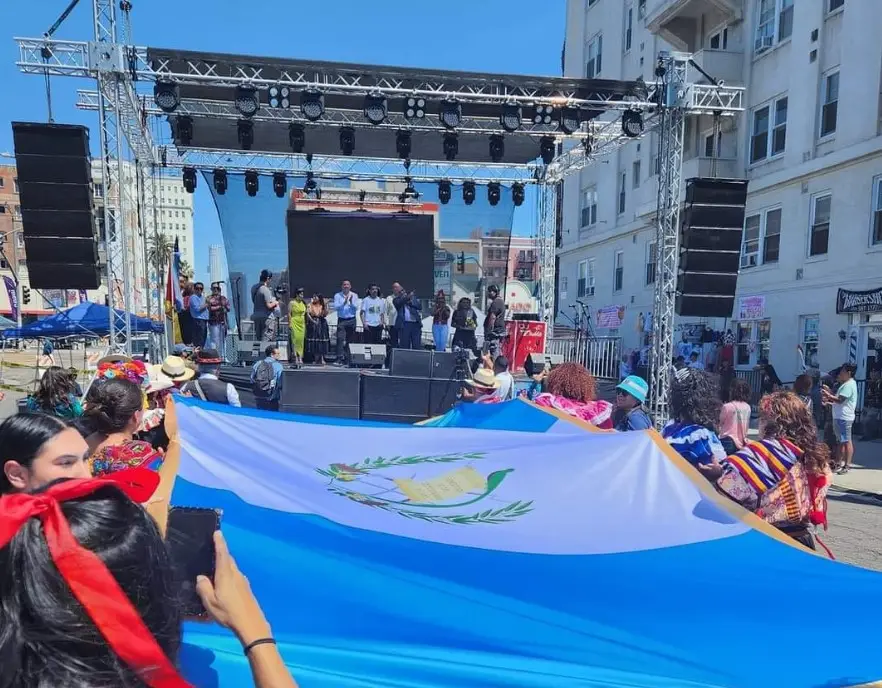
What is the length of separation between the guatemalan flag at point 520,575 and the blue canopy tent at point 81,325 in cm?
1026

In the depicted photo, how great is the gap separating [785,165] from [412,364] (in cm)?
1431

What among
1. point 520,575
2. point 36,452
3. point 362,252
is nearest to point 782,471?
point 520,575

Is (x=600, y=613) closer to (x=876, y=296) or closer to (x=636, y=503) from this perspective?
(x=636, y=503)

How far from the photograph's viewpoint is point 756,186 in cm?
1811

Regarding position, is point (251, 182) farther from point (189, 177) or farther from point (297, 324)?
point (297, 324)

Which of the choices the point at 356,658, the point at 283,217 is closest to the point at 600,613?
the point at 356,658

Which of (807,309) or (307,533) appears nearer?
(307,533)

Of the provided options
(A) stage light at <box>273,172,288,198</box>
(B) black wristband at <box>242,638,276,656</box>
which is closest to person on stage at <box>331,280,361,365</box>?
(A) stage light at <box>273,172,288,198</box>

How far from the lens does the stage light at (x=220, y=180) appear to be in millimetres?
15062

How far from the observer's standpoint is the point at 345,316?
14109 millimetres

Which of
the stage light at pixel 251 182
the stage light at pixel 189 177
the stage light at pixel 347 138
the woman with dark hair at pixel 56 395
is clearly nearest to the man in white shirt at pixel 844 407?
the stage light at pixel 347 138

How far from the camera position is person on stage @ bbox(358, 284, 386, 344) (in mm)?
14062

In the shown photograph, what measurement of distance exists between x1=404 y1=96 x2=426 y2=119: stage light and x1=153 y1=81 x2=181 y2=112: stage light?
3891 mm

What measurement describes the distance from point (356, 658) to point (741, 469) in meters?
2.25
